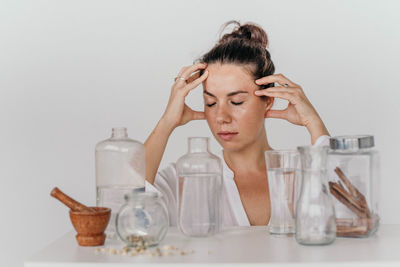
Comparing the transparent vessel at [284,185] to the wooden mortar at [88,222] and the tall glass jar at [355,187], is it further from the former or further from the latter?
the wooden mortar at [88,222]

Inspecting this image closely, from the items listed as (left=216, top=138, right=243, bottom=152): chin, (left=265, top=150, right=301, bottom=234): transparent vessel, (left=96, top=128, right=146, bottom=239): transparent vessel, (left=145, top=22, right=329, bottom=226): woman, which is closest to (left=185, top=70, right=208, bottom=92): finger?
(left=145, top=22, right=329, bottom=226): woman

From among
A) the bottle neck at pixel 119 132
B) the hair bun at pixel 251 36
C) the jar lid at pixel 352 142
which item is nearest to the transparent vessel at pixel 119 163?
the bottle neck at pixel 119 132

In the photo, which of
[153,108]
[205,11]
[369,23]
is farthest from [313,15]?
[153,108]

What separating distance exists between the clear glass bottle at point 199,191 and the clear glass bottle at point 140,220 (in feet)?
0.52

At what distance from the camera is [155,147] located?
7.43 ft

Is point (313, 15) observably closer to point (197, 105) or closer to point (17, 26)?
point (197, 105)

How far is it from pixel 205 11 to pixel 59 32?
0.80m

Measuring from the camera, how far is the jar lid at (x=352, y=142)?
5.16 feet

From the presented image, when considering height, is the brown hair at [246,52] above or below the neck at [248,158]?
above

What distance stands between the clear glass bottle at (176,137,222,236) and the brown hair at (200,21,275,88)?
2.45 ft

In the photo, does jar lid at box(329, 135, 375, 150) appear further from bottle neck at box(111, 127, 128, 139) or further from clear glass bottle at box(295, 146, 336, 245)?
bottle neck at box(111, 127, 128, 139)

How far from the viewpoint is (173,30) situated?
325 centimetres

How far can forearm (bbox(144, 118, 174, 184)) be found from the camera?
7.32 ft

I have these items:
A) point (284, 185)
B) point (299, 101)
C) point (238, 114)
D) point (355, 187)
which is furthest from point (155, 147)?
point (355, 187)
